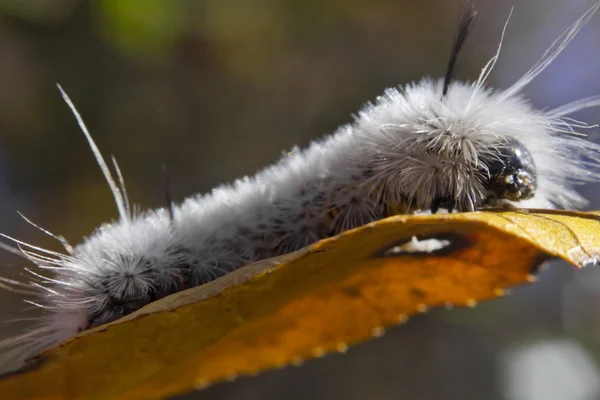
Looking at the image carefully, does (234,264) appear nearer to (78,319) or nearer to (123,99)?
(78,319)

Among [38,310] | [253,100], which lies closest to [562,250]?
[38,310]

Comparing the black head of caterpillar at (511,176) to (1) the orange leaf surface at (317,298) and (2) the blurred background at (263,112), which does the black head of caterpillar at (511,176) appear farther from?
(2) the blurred background at (263,112)

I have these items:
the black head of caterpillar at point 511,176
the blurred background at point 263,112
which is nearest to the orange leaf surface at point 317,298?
the black head of caterpillar at point 511,176

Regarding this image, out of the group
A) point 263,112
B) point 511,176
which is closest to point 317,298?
point 511,176

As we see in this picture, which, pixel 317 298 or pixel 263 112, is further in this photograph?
pixel 263 112

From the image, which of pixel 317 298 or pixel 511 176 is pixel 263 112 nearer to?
pixel 511 176
